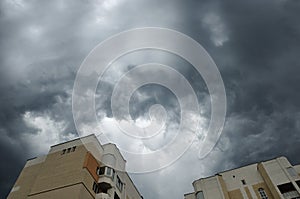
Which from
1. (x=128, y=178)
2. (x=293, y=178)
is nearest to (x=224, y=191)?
(x=293, y=178)

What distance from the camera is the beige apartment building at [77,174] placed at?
1459 inches

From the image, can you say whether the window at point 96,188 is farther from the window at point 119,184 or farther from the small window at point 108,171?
the window at point 119,184

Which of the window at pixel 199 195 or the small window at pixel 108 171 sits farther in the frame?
the window at pixel 199 195

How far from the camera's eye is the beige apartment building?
122 ft

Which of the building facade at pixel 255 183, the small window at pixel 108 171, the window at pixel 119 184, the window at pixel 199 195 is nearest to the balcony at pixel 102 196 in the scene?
the small window at pixel 108 171

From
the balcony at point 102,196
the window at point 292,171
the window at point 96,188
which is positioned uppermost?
the window at point 292,171

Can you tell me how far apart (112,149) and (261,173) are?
32.7m

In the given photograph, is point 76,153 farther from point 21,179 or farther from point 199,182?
point 199,182

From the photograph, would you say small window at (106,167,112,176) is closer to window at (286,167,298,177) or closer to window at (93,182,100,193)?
window at (93,182,100,193)

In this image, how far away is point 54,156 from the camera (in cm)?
4509

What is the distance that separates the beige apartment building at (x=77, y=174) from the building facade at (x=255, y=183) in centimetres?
1799

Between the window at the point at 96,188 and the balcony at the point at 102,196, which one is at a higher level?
the window at the point at 96,188

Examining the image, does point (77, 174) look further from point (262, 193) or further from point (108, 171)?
point (262, 193)

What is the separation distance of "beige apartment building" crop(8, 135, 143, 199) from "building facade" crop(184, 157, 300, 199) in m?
18.0
